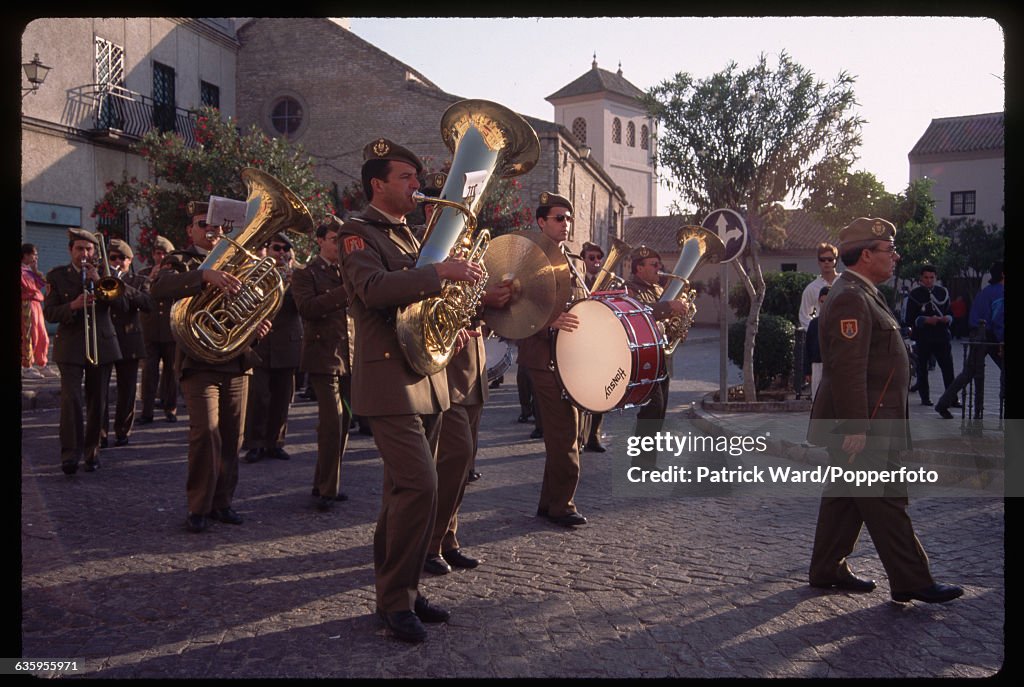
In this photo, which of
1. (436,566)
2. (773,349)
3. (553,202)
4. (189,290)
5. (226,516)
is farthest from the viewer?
(773,349)

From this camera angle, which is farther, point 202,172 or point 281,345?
point 202,172

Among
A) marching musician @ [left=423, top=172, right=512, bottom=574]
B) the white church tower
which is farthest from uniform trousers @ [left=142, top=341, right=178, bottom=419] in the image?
the white church tower

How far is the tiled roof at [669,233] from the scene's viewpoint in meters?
50.5

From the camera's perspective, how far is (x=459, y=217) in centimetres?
441

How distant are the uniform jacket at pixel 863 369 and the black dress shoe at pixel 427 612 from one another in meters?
2.29

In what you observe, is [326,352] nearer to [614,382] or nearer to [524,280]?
[614,382]

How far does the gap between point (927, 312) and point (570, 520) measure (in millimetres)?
8343

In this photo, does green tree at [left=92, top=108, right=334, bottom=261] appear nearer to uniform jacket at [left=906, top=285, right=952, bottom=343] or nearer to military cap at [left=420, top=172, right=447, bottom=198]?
uniform jacket at [left=906, top=285, right=952, bottom=343]

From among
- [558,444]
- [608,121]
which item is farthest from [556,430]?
[608,121]

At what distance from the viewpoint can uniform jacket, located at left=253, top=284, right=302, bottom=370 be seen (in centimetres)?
894

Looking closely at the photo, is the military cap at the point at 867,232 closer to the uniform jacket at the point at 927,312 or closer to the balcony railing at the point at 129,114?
the uniform jacket at the point at 927,312

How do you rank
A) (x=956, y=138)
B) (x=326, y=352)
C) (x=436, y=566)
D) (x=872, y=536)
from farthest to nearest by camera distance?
(x=956, y=138), (x=326, y=352), (x=436, y=566), (x=872, y=536)

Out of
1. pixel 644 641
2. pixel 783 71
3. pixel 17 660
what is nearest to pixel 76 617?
pixel 17 660

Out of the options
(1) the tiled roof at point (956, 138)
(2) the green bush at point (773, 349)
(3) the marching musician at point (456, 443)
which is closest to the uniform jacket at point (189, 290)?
(3) the marching musician at point (456, 443)
